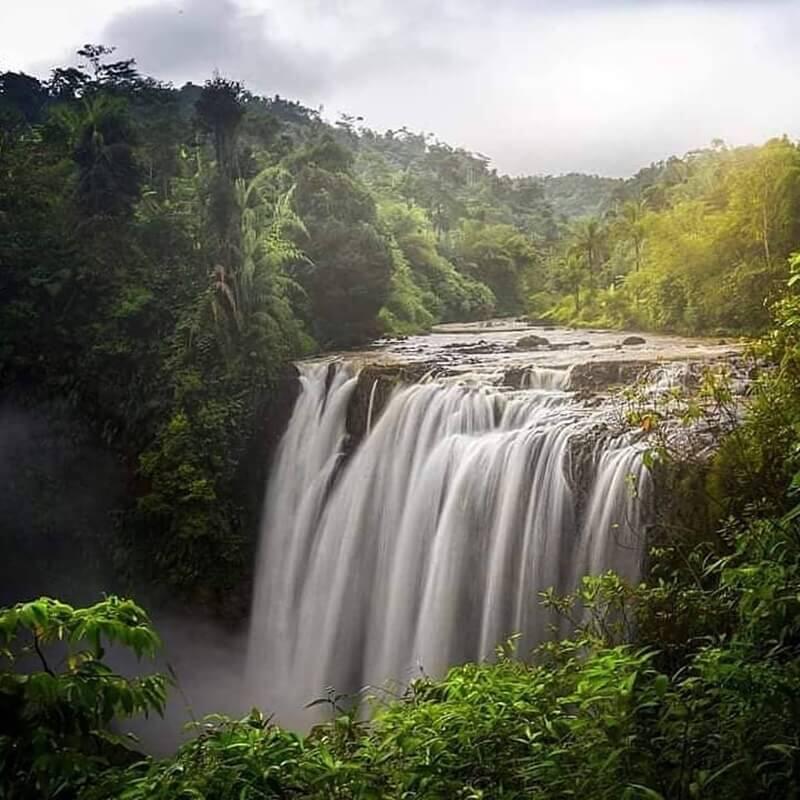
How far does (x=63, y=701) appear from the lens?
1970mm

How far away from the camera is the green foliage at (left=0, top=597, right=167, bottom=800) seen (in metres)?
1.89

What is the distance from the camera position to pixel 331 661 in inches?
338

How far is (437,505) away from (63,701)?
5689mm

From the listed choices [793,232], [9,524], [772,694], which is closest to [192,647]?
[9,524]

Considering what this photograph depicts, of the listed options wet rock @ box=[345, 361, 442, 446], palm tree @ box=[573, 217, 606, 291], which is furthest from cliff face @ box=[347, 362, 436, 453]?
palm tree @ box=[573, 217, 606, 291]

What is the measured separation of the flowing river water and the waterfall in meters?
0.02

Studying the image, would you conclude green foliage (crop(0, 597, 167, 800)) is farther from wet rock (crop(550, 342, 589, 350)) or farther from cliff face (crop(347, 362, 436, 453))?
wet rock (crop(550, 342, 589, 350))

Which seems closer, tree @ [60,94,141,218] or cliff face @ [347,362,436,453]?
cliff face @ [347,362,436,453]

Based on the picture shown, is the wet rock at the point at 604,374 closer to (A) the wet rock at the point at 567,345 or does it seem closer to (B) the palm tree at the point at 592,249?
(A) the wet rock at the point at 567,345

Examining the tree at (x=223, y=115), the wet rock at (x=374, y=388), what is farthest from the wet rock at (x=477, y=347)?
the tree at (x=223, y=115)

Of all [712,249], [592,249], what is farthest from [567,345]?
[592,249]

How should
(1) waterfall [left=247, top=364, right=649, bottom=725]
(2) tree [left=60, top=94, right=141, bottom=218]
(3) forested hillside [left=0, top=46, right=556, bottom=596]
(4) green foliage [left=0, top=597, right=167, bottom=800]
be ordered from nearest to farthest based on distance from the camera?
1. (4) green foliage [left=0, top=597, right=167, bottom=800]
2. (1) waterfall [left=247, top=364, right=649, bottom=725]
3. (3) forested hillside [left=0, top=46, right=556, bottom=596]
4. (2) tree [left=60, top=94, right=141, bottom=218]

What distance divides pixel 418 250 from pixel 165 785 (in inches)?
669

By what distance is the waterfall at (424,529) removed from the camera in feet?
20.7
